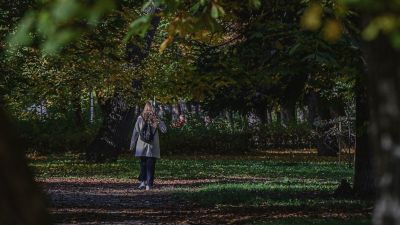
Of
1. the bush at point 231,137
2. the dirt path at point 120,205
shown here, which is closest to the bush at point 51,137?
the bush at point 231,137

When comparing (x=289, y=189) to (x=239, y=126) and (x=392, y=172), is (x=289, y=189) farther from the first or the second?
(x=239, y=126)

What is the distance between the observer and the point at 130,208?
14.5 metres

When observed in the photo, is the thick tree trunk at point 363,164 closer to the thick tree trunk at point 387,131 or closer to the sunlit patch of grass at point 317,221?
the sunlit patch of grass at point 317,221

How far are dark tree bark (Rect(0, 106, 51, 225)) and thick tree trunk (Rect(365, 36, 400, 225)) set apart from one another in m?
1.19

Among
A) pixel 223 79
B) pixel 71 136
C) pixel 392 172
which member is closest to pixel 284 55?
pixel 223 79

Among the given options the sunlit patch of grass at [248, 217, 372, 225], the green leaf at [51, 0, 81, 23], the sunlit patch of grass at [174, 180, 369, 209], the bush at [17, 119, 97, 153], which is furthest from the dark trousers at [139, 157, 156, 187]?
the bush at [17, 119, 97, 153]

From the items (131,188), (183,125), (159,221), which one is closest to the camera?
(159,221)

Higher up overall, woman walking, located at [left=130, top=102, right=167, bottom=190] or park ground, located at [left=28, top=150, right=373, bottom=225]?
woman walking, located at [left=130, top=102, right=167, bottom=190]

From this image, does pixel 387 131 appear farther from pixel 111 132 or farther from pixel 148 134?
pixel 111 132

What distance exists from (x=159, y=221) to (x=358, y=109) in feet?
14.5

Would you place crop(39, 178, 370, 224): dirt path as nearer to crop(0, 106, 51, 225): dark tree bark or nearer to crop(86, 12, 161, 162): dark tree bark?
crop(86, 12, 161, 162): dark tree bark

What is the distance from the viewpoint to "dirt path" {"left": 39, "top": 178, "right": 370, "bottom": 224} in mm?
12180

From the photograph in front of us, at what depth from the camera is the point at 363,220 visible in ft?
36.1

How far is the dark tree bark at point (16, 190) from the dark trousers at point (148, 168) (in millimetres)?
15036
